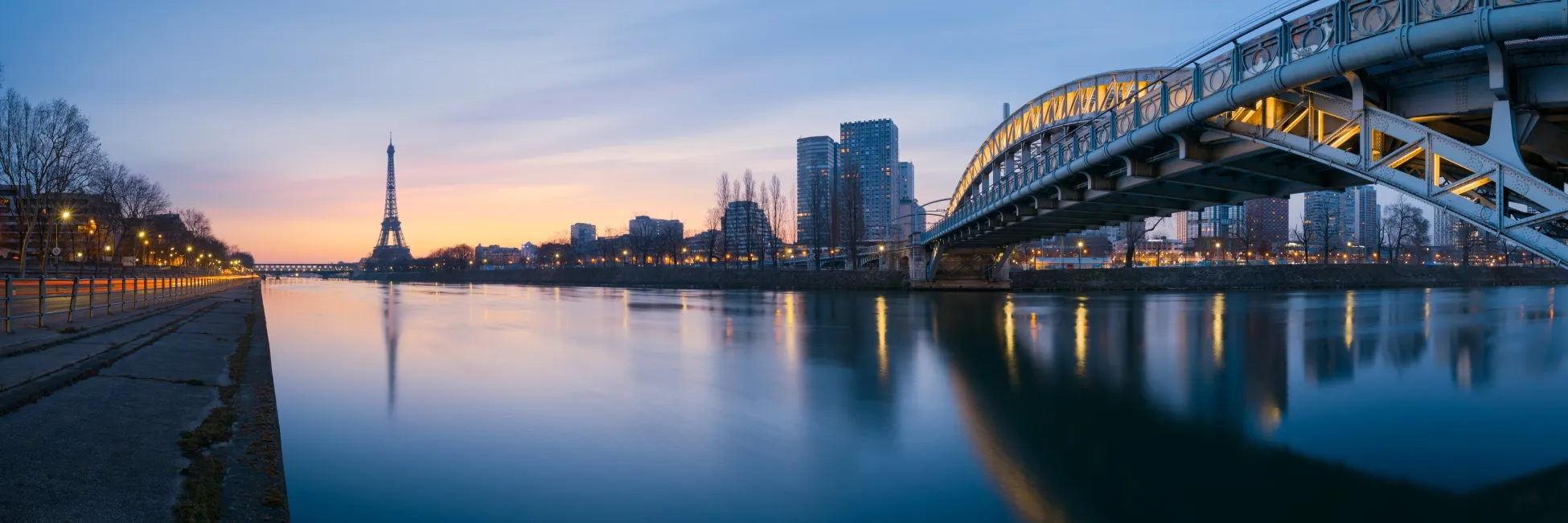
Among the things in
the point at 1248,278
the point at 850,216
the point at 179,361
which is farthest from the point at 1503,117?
the point at 850,216

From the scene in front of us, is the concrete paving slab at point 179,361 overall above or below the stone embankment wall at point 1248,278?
below

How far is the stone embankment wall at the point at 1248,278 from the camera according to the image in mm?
66750

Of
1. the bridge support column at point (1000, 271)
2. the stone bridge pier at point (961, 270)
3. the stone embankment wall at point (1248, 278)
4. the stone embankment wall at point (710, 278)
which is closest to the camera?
the stone bridge pier at point (961, 270)

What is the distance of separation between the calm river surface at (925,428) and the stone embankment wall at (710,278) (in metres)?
47.3

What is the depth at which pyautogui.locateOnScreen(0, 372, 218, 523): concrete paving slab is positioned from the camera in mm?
5637

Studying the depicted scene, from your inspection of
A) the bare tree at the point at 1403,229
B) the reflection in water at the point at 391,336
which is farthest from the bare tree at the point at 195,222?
the bare tree at the point at 1403,229

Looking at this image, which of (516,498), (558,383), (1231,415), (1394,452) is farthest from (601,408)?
(1394,452)

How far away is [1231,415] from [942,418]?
14.2ft

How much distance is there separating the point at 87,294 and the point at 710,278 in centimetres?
6419

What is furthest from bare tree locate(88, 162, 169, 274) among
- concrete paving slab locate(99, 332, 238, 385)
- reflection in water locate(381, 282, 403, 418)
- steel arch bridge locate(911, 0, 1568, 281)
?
steel arch bridge locate(911, 0, 1568, 281)

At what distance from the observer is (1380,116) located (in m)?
12.0

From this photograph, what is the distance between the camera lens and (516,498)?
739 centimetres

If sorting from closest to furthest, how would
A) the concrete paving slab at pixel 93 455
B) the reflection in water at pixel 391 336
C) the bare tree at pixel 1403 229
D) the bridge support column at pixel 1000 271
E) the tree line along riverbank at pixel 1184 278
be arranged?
the concrete paving slab at pixel 93 455
the reflection in water at pixel 391 336
the bridge support column at pixel 1000 271
the tree line along riverbank at pixel 1184 278
the bare tree at pixel 1403 229

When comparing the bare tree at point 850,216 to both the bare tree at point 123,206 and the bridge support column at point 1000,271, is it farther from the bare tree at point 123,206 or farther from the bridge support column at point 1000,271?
the bare tree at point 123,206
